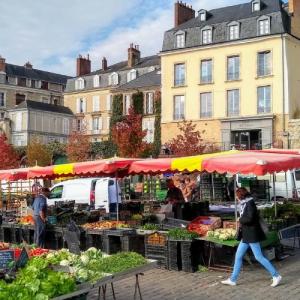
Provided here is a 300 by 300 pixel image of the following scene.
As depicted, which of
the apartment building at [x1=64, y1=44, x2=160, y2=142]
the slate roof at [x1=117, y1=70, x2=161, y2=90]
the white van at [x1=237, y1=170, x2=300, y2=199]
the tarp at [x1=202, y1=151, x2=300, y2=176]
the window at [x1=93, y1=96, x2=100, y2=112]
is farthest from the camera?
the window at [x1=93, y1=96, x2=100, y2=112]

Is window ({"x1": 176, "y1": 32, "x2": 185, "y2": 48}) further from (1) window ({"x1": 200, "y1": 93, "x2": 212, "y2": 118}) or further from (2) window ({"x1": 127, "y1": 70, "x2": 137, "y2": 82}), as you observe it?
(2) window ({"x1": 127, "y1": 70, "x2": 137, "y2": 82})

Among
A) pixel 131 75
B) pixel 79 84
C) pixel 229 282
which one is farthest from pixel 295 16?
pixel 229 282

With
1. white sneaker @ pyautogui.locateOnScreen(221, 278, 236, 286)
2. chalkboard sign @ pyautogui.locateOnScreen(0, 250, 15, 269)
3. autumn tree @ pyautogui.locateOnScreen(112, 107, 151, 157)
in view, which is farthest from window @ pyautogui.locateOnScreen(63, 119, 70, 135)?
chalkboard sign @ pyautogui.locateOnScreen(0, 250, 15, 269)

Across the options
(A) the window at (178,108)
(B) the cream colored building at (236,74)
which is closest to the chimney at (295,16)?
(B) the cream colored building at (236,74)

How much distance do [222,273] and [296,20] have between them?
36921 millimetres

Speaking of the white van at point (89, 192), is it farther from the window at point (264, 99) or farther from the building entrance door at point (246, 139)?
the window at point (264, 99)

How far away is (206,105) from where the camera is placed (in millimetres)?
43406

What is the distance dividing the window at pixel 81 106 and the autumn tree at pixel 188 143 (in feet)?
88.5

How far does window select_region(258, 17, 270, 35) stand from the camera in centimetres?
4119

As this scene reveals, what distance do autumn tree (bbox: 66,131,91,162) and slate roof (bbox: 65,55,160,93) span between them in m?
13.5

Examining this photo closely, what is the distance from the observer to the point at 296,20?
4256 cm

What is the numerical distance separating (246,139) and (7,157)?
23.1 meters

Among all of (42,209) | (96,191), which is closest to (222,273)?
(42,209)

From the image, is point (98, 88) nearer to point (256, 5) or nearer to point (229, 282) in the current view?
point (256, 5)
